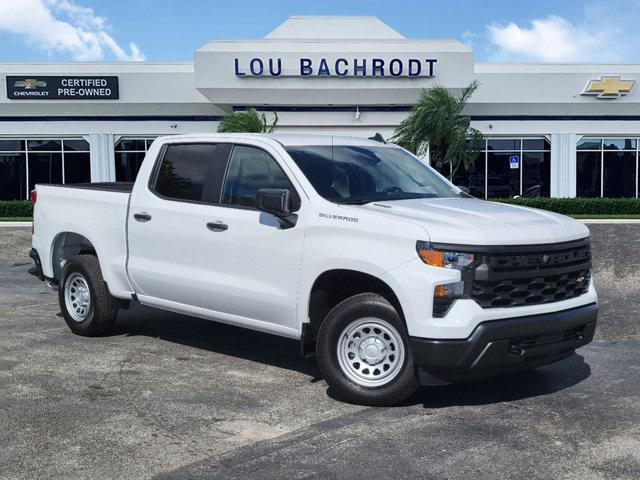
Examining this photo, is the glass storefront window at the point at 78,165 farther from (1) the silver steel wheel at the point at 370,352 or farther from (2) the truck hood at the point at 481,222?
(1) the silver steel wheel at the point at 370,352

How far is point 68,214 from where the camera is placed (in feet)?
27.2

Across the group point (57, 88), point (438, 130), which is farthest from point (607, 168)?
point (57, 88)

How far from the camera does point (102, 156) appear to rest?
111 ft

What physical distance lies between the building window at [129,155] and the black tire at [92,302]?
85.3ft

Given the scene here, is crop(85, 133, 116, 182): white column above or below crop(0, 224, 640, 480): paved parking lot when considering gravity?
above

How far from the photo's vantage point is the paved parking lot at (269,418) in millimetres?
4582

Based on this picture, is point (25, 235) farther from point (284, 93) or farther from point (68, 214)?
point (284, 93)

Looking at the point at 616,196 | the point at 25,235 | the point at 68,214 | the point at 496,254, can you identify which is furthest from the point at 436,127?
the point at 496,254

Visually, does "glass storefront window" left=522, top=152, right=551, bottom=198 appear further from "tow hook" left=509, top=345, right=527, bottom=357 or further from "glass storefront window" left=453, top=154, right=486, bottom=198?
"tow hook" left=509, top=345, right=527, bottom=357

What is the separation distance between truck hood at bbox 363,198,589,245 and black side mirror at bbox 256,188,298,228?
60cm

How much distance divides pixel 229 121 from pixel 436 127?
7496mm

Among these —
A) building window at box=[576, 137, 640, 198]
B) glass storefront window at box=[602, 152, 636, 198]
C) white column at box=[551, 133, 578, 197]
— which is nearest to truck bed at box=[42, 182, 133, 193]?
white column at box=[551, 133, 578, 197]

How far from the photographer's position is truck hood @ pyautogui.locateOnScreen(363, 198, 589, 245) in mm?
5352

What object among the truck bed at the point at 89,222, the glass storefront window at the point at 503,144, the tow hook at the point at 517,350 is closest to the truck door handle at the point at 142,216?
the truck bed at the point at 89,222
